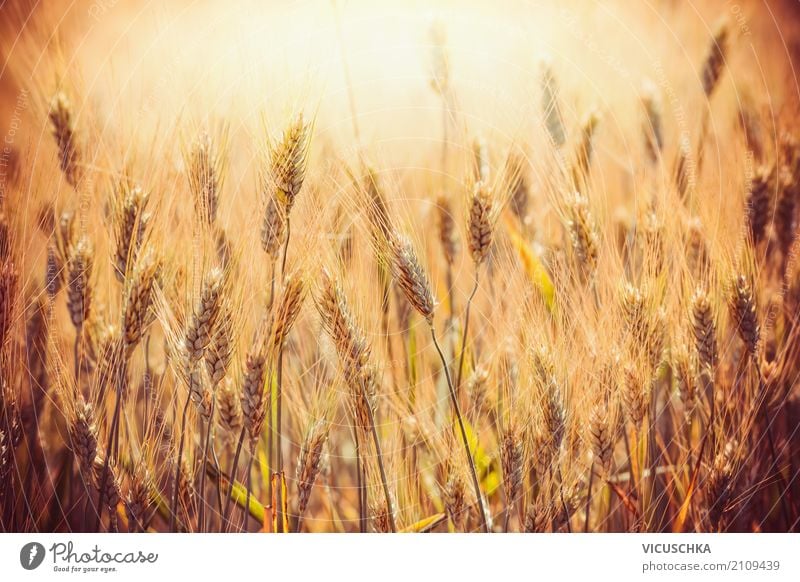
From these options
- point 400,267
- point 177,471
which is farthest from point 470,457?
point 177,471

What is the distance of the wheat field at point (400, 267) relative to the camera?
96 centimetres

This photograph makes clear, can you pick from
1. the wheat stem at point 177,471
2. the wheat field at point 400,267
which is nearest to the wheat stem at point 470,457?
the wheat field at point 400,267

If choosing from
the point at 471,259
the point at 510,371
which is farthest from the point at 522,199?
the point at 510,371

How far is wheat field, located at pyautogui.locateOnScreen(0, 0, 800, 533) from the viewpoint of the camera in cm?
96

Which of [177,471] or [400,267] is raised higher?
[400,267]

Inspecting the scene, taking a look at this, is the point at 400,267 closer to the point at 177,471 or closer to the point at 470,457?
the point at 470,457

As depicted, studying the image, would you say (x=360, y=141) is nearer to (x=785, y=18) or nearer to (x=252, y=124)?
(x=252, y=124)

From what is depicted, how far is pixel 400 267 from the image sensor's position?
2.98ft

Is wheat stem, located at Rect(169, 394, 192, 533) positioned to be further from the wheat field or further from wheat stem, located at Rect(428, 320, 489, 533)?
wheat stem, located at Rect(428, 320, 489, 533)

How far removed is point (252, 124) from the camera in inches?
40.2

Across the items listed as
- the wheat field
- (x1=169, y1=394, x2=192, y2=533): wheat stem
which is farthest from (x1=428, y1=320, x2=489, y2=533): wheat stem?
(x1=169, y1=394, x2=192, y2=533): wheat stem

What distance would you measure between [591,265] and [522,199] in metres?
0.18

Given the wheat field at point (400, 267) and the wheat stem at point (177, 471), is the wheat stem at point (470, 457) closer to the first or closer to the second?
the wheat field at point (400, 267)

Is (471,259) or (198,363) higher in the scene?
(471,259)
